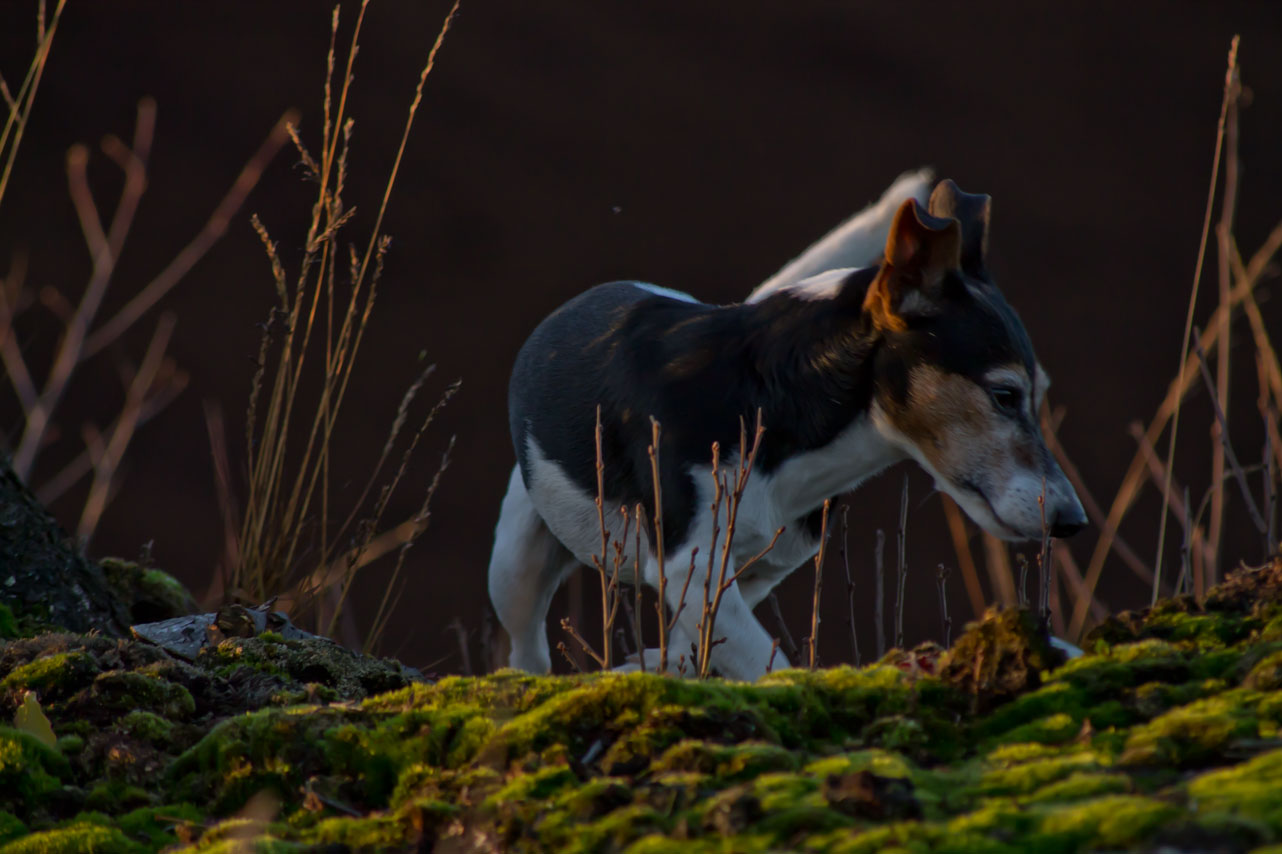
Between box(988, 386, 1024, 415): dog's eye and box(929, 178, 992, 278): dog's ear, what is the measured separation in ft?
0.84

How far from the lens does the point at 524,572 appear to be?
286 centimetres

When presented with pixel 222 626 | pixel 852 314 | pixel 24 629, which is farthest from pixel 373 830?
pixel 852 314

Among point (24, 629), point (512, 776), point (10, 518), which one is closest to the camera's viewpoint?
point (512, 776)

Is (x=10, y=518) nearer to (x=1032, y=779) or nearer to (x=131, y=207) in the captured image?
(x=131, y=207)

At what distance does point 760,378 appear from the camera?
2.24 metres

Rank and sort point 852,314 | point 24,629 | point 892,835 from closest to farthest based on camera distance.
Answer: point 892,835, point 24,629, point 852,314

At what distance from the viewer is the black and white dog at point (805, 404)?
82.0 inches

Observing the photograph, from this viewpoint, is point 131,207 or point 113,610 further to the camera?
point 131,207

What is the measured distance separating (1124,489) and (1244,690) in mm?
1533

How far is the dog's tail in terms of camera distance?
8.50 feet

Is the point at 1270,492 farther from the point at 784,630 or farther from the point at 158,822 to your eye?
the point at 158,822

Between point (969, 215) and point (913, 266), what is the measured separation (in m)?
0.34

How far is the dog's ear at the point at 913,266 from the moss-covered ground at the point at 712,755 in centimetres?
81

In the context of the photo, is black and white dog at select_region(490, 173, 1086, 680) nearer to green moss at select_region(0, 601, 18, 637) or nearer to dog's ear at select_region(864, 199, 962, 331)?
dog's ear at select_region(864, 199, 962, 331)
